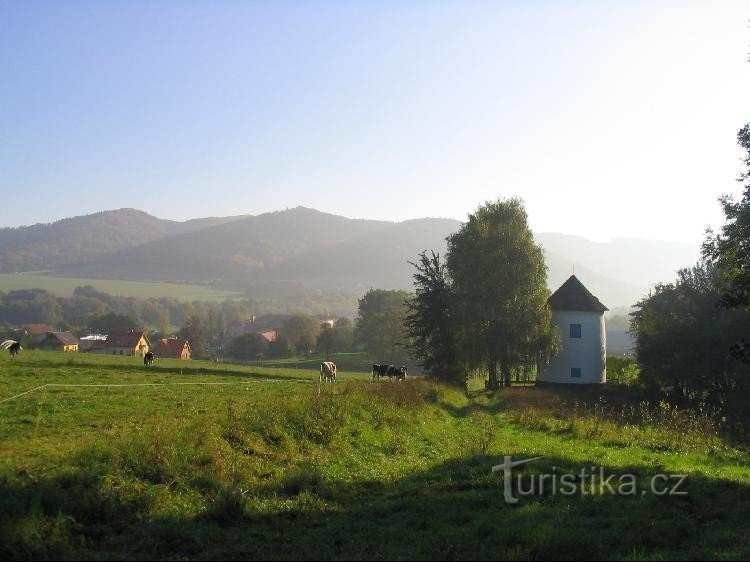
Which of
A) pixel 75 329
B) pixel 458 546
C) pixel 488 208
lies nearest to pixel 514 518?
pixel 458 546

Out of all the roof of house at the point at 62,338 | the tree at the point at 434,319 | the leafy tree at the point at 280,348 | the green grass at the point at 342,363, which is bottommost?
the green grass at the point at 342,363

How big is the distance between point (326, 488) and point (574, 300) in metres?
43.1

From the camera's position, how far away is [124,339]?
9931 centimetres

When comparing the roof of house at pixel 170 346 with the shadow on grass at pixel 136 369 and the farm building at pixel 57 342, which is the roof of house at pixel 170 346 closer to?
the farm building at pixel 57 342

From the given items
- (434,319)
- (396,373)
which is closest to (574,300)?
(434,319)

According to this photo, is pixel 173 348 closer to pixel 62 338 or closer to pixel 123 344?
pixel 123 344

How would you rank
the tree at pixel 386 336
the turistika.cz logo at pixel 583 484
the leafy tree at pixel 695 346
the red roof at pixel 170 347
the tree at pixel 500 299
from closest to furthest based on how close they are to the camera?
the turistika.cz logo at pixel 583 484 < the leafy tree at pixel 695 346 < the tree at pixel 500 299 < the tree at pixel 386 336 < the red roof at pixel 170 347

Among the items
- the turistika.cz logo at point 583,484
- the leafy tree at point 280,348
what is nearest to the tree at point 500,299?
the turistika.cz logo at point 583,484

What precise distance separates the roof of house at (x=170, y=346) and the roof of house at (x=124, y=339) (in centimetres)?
361

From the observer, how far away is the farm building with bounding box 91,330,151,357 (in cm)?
9812

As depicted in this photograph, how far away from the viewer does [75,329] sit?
132 m

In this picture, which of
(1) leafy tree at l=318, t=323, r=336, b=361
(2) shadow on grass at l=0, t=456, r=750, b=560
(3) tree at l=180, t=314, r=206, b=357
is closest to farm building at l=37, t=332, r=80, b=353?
(3) tree at l=180, t=314, r=206, b=357

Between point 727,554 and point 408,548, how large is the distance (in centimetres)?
417

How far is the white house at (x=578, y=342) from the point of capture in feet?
162
